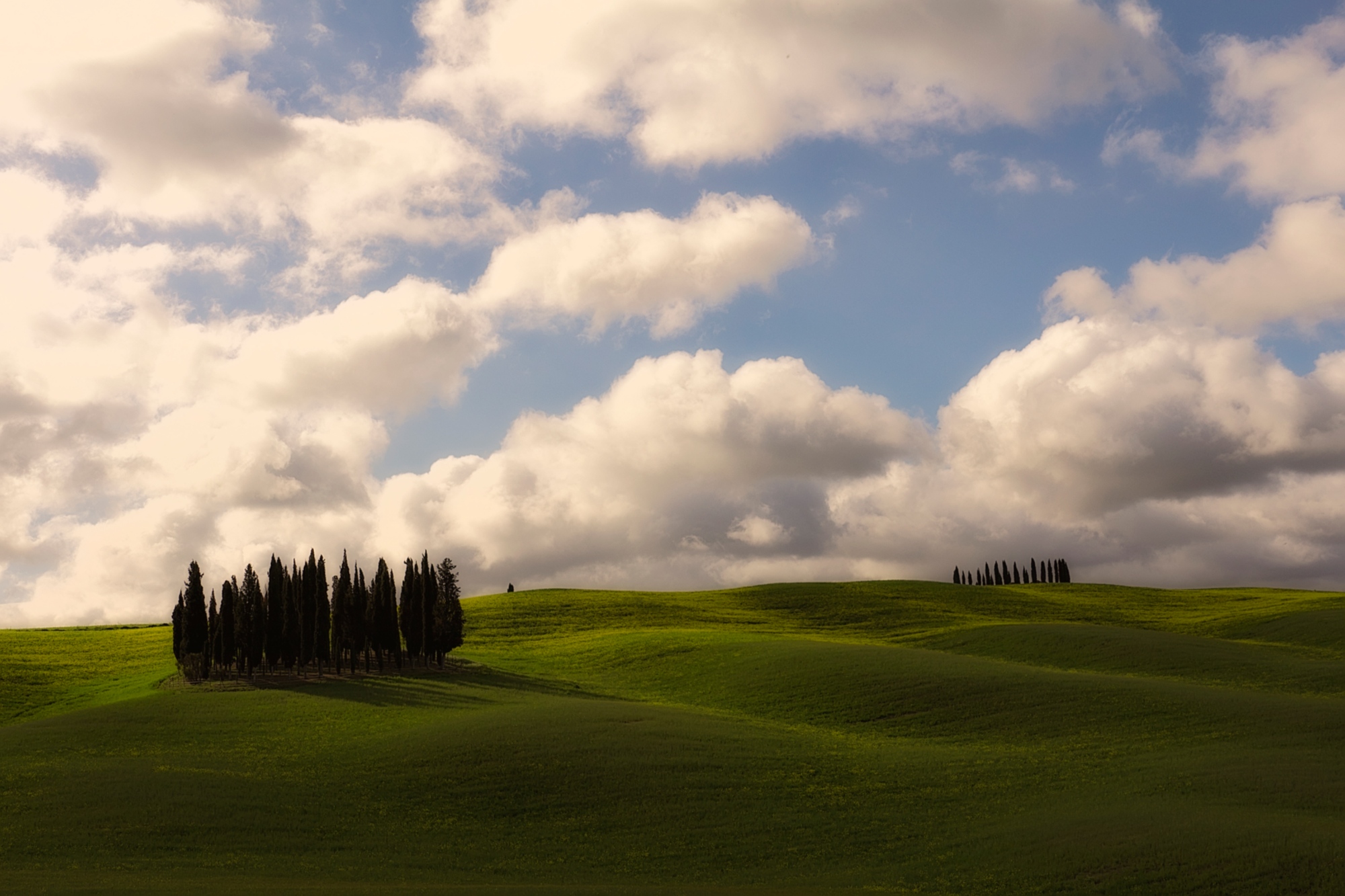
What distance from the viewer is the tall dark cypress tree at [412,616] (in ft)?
269

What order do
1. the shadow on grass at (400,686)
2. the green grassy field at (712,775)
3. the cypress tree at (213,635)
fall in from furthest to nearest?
the cypress tree at (213,635)
the shadow on grass at (400,686)
the green grassy field at (712,775)

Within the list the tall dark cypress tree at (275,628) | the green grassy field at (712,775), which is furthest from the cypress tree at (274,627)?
the green grassy field at (712,775)

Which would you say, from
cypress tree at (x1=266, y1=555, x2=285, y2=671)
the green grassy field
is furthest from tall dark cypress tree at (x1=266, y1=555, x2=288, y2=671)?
the green grassy field

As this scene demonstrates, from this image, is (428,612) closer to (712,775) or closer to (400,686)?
(400,686)

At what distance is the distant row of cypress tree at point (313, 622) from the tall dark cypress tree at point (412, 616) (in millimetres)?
79

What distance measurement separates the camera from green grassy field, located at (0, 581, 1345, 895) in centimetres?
3266

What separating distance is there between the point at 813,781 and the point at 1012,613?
274 feet

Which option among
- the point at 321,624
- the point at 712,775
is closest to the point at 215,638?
the point at 321,624

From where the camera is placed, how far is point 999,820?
37406mm

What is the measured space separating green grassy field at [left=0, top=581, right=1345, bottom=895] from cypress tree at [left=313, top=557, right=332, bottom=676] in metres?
6.24

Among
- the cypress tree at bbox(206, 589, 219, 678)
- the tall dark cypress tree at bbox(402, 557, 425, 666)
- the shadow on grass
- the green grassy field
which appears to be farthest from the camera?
the tall dark cypress tree at bbox(402, 557, 425, 666)

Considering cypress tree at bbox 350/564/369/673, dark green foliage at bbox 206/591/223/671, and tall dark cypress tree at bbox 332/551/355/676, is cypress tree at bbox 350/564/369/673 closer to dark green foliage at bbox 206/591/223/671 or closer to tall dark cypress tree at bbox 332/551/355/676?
tall dark cypress tree at bbox 332/551/355/676

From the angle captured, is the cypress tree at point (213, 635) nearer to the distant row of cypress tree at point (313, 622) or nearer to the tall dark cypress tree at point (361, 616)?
the distant row of cypress tree at point (313, 622)

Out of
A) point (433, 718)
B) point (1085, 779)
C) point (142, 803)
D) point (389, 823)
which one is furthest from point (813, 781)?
point (142, 803)
